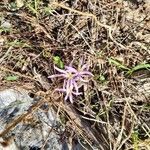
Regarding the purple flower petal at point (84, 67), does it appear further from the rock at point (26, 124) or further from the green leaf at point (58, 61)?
the rock at point (26, 124)

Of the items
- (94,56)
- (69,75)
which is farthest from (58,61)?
(94,56)

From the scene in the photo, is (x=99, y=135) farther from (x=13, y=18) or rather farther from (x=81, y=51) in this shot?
(x=13, y=18)

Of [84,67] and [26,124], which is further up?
[84,67]

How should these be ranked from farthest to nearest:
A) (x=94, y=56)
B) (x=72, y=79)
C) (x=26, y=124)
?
(x=94, y=56) < (x=72, y=79) < (x=26, y=124)

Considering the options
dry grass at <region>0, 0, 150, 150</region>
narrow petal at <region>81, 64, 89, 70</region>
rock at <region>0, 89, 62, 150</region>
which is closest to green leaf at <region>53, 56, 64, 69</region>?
dry grass at <region>0, 0, 150, 150</region>

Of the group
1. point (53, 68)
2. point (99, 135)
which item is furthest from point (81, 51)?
point (99, 135)

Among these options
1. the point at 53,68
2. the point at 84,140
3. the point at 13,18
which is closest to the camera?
the point at 84,140

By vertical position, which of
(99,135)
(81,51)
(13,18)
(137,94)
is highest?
(13,18)

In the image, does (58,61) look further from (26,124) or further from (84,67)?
(26,124)

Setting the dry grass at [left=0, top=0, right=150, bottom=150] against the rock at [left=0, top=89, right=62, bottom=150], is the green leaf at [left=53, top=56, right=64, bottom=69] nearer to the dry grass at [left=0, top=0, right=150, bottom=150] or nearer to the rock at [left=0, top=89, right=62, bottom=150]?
the dry grass at [left=0, top=0, right=150, bottom=150]
